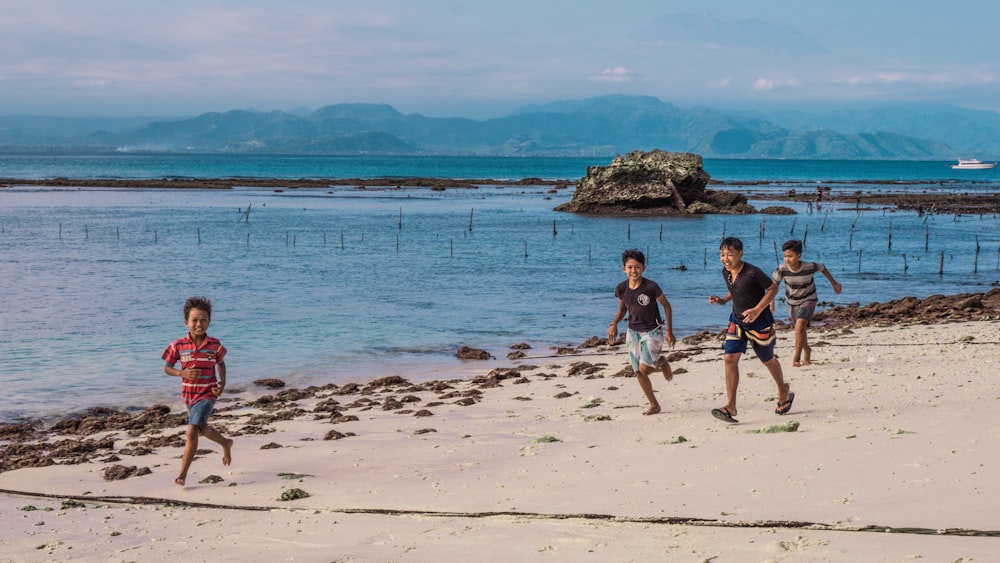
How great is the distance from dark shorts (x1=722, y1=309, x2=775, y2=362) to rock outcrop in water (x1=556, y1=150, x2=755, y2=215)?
54236 millimetres

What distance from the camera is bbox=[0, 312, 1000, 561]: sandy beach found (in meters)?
5.66

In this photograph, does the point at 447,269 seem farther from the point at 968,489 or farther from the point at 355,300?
the point at 968,489

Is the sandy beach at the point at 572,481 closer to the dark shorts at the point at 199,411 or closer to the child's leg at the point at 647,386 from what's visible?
the child's leg at the point at 647,386

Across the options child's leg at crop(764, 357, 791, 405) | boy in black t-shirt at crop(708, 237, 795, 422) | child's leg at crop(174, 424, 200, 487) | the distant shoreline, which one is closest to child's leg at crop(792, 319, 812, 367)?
child's leg at crop(764, 357, 791, 405)

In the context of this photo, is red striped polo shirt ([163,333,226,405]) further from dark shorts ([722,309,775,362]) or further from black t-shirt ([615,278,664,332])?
dark shorts ([722,309,775,362])

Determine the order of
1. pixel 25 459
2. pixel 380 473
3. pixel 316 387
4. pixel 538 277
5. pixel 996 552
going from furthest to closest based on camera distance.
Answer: pixel 538 277 → pixel 316 387 → pixel 25 459 → pixel 380 473 → pixel 996 552

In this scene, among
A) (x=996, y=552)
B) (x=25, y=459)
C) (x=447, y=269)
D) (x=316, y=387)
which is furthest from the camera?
(x=447, y=269)

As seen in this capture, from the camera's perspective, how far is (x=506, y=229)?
2008 inches

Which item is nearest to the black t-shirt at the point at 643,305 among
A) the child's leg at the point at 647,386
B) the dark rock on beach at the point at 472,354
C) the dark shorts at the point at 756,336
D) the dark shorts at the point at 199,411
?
the child's leg at the point at 647,386

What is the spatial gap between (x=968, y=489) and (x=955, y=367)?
539 centimetres

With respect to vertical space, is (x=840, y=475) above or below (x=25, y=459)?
above

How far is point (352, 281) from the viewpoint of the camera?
2886 centimetres

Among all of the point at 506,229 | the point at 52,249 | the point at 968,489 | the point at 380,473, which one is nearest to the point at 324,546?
the point at 380,473

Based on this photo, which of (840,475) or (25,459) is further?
(25,459)
